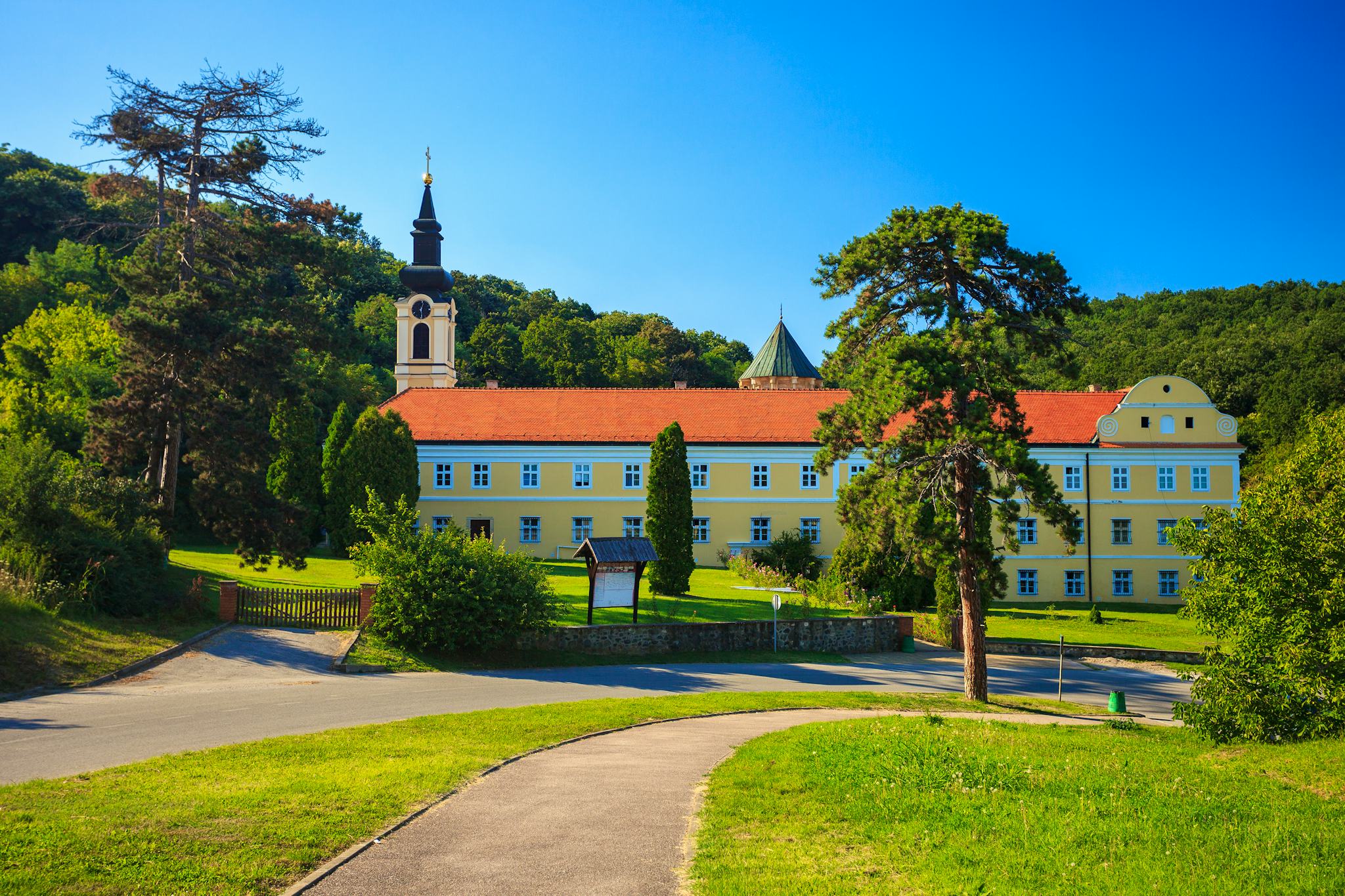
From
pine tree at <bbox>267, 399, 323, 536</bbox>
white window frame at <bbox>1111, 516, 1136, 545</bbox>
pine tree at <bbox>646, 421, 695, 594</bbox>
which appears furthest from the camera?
white window frame at <bbox>1111, 516, 1136, 545</bbox>

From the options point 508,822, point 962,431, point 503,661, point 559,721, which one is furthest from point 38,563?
point 962,431

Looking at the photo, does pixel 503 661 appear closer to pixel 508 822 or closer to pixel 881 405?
pixel 881 405

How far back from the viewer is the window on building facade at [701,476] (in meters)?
46.6

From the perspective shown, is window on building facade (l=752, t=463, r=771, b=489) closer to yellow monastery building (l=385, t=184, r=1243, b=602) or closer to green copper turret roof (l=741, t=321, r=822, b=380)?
yellow monastery building (l=385, t=184, r=1243, b=602)

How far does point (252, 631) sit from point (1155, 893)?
77.1ft

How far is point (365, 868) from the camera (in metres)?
8.06

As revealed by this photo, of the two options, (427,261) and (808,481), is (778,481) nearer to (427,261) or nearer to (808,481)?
(808,481)

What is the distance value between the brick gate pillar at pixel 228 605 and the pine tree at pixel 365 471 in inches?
556

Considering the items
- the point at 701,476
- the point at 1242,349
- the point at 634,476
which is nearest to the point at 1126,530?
the point at 701,476

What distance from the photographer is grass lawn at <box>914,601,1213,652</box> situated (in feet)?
115

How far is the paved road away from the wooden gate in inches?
27.4

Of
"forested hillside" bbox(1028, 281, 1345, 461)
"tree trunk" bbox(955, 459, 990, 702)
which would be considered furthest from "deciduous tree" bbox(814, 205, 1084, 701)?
"forested hillside" bbox(1028, 281, 1345, 461)

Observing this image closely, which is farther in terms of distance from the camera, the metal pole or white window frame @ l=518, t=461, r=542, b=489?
white window frame @ l=518, t=461, r=542, b=489

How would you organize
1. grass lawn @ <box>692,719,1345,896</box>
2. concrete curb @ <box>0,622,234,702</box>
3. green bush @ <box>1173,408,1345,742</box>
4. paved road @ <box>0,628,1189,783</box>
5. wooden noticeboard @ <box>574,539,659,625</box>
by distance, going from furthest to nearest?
wooden noticeboard @ <box>574,539,659,625</box> < concrete curb @ <box>0,622,234,702</box> < paved road @ <box>0,628,1189,783</box> < green bush @ <box>1173,408,1345,742</box> < grass lawn @ <box>692,719,1345,896</box>
